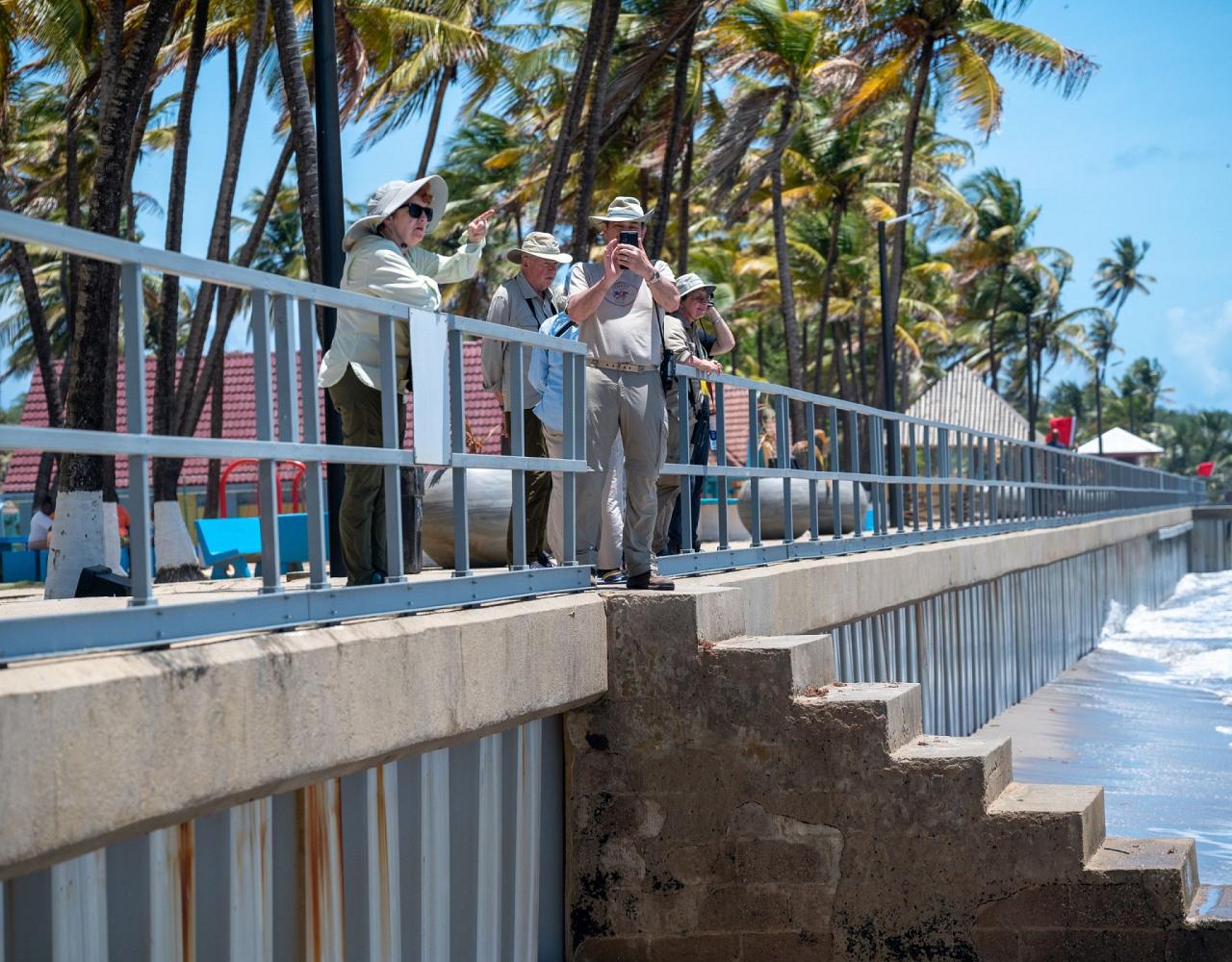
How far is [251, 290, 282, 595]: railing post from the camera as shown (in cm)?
495

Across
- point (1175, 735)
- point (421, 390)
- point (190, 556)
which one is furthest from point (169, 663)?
point (1175, 735)

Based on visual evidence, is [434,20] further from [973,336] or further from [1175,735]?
[973,336]

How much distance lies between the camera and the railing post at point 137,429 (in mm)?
4320

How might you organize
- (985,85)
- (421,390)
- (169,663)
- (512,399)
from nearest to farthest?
(169,663) < (421,390) < (512,399) < (985,85)

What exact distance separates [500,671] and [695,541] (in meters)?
3.47

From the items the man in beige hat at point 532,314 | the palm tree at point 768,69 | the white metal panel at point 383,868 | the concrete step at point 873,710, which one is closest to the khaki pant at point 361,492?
the white metal panel at point 383,868

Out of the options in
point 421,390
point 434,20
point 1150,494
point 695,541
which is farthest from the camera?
point 1150,494

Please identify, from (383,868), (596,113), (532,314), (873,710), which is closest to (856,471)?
(532,314)

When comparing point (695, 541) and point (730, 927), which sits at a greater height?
point (695, 541)

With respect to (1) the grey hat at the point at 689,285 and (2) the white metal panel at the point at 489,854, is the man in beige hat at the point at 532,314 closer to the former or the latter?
(1) the grey hat at the point at 689,285

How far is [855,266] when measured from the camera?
49.0 metres

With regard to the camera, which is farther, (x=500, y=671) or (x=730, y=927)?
(x=730, y=927)

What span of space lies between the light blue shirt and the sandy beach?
5.26 m

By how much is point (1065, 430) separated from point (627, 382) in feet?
154
